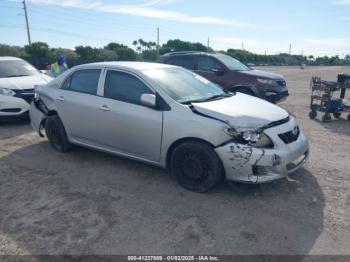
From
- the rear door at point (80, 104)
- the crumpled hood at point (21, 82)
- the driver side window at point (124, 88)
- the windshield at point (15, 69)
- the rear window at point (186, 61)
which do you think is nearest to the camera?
the driver side window at point (124, 88)

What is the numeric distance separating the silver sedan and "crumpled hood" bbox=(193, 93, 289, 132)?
0.01 m

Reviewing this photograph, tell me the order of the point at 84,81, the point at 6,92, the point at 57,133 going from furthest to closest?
the point at 6,92, the point at 57,133, the point at 84,81

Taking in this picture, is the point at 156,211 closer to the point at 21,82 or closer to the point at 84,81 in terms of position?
the point at 84,81

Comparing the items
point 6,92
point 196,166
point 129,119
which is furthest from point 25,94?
point 196,166

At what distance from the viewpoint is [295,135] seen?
414cm

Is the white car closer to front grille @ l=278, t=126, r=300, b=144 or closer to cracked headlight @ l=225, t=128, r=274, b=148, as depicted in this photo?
cracked headlight @ l=225, t=128, r=274, b=148

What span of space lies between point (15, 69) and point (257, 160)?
7536 mm

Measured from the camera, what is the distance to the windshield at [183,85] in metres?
4.30

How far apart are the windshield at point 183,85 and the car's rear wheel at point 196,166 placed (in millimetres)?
671

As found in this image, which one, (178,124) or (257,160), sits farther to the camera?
(178,124)

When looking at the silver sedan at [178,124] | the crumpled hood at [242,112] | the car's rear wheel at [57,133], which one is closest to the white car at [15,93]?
the car's rear wheel at [57,133]

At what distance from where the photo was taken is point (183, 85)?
4617 mm

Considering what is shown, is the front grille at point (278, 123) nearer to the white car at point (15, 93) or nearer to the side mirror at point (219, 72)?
the side mirror at point (219, 72)

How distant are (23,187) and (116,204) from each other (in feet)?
4.83
